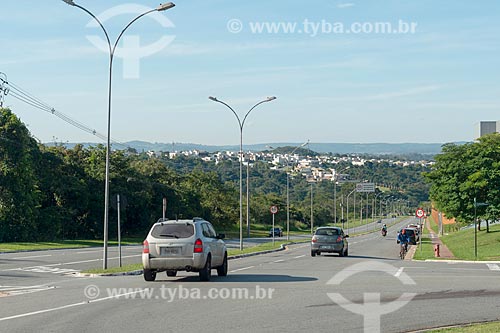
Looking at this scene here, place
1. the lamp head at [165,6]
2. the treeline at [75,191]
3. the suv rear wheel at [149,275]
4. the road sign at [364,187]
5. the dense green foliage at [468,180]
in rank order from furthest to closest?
the road sign at [364,187] < the dense green foliage at [468,180] < the treeline at [75,191] < the lamp head at [165,6] < the suv rear wheel at [149,275]

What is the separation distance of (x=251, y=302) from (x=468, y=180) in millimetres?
47271

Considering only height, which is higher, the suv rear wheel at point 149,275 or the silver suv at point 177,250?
the silver suv at point 177,250

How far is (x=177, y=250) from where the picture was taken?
20.8 meters

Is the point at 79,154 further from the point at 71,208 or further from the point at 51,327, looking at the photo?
the point at 51,327

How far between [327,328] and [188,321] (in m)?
2.47

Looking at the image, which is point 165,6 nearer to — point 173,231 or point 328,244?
point 173,231

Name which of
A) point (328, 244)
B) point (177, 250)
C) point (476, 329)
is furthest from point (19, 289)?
point (328, 244)

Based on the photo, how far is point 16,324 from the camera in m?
12.8

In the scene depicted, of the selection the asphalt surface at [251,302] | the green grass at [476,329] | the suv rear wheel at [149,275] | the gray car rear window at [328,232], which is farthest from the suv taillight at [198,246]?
the gray car rear window at [328,232]

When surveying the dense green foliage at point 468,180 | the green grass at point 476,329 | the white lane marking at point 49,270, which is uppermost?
the dense green foliage at point 468,180

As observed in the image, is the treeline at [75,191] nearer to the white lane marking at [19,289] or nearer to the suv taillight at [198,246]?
the white lane marking at [19,289]

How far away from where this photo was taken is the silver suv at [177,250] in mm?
20734

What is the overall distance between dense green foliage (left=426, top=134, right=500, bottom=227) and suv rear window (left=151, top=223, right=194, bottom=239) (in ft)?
127

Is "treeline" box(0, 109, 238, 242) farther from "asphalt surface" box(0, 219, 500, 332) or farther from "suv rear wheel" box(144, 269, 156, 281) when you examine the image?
"asphalt surface" box(0, 219, 500, 332)
